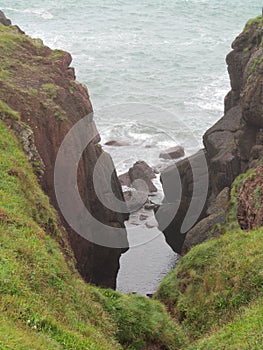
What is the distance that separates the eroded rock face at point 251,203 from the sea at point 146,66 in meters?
8.08

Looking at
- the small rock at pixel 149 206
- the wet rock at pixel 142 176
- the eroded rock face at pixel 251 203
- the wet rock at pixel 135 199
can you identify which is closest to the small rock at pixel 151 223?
the wet rock at pixel 135 199

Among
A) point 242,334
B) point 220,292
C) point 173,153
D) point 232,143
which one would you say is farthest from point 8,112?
point 173,153

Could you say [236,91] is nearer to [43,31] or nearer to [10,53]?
[10,53]

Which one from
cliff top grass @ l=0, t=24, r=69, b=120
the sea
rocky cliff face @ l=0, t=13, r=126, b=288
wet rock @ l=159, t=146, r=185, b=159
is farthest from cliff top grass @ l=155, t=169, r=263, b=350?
wet rock @ l=159, t=146, r=185, b=159

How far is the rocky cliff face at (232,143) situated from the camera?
26125 millimetres

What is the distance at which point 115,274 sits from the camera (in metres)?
26.4

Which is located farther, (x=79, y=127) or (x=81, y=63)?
(x=81, y=63)

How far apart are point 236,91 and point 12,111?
16.7 metres

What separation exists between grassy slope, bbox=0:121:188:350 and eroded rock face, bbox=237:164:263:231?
523cm

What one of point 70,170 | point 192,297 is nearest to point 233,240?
point 192,297

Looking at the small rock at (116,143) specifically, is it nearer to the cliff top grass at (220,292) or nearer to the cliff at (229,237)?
the cliff at (229,237)

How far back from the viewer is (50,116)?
23078 millimetres

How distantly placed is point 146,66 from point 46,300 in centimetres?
5299

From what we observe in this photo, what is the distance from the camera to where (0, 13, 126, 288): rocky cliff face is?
22016 mm
